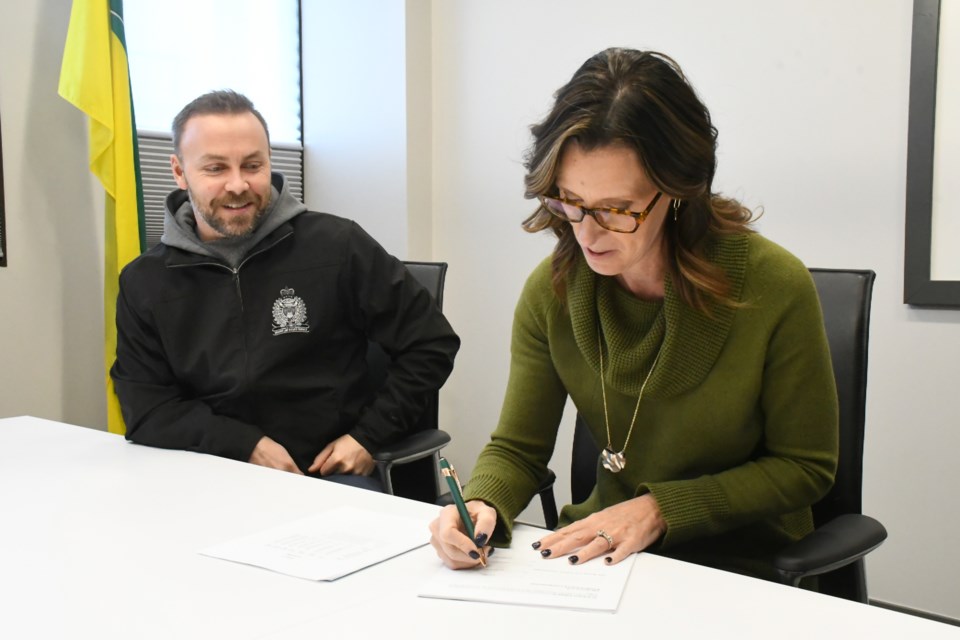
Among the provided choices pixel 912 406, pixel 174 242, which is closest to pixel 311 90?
pixel 174 242

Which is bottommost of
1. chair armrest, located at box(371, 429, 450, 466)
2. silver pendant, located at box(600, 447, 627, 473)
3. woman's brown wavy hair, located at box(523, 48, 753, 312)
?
chair armrest, located at box(371, 429, 450, 466)

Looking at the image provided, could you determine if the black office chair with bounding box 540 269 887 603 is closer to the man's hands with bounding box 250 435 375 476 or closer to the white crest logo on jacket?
the man's hands with bounding box 250 435 375 476

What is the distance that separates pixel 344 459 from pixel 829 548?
1071 millimetres

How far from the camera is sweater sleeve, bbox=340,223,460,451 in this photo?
2104 mm

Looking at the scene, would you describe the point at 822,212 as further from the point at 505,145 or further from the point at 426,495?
the point at 426,495

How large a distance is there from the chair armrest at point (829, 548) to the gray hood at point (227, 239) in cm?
139

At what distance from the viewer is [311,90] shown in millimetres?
3711

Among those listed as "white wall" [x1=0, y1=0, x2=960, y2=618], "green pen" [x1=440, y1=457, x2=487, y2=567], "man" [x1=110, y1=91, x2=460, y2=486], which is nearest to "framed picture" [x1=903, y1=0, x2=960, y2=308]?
"white wall" [x1=0, y1=0, x2=960, y2=618]

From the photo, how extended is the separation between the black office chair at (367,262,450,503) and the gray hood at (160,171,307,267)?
34 cm

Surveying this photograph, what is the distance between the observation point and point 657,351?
141 centimetres

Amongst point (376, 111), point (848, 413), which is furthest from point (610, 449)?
point (376, 111)

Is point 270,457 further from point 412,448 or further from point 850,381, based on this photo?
point 850,381

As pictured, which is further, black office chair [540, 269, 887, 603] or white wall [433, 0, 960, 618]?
white wall [433, 0, 960, 618]

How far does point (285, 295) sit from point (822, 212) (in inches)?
62.4
